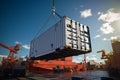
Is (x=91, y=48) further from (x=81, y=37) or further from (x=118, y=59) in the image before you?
(x=118, y=59)

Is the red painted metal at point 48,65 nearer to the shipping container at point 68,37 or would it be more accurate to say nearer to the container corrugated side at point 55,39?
the container corrugated side at point 55,39

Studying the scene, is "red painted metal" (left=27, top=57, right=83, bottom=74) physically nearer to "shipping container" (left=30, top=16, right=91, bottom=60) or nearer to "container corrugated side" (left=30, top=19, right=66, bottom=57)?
"container corrugated side" (left=30, top=19, right=66, bottom=57)

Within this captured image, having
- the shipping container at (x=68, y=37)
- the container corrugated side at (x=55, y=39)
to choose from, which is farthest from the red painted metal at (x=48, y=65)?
the shipping container at (x=68, y=37)

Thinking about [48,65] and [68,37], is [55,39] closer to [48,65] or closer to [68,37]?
[68,37]

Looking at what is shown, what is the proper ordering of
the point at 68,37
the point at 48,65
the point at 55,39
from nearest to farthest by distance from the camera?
1. the point at 68,37
2. the point at 55,39
3. the point at 48,65

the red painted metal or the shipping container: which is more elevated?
the shipping container

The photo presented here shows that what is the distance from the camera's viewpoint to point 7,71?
1295 centimetres

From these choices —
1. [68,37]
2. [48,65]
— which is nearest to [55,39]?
[68,37]

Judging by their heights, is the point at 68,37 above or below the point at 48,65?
above

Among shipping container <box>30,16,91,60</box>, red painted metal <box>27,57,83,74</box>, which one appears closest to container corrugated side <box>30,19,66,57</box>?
shipping container <box>30,16,91,60</box>

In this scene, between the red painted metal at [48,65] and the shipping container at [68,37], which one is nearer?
the shipping container at [68,37]

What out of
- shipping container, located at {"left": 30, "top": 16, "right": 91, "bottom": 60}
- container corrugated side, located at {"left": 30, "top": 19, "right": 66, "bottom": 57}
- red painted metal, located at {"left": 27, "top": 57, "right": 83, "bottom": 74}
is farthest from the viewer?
red painted metal, located at {"left": 27, "top": 57, "right": 83, "bottom": 74}

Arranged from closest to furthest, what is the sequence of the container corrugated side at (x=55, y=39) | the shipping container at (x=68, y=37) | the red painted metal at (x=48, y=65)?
1. the shipping container at (x=68, y=37)
2. the container corrugated side at (x=55, y=39)
3. the red painted metal at (x=48, y=65)

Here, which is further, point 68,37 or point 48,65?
point 48,65
